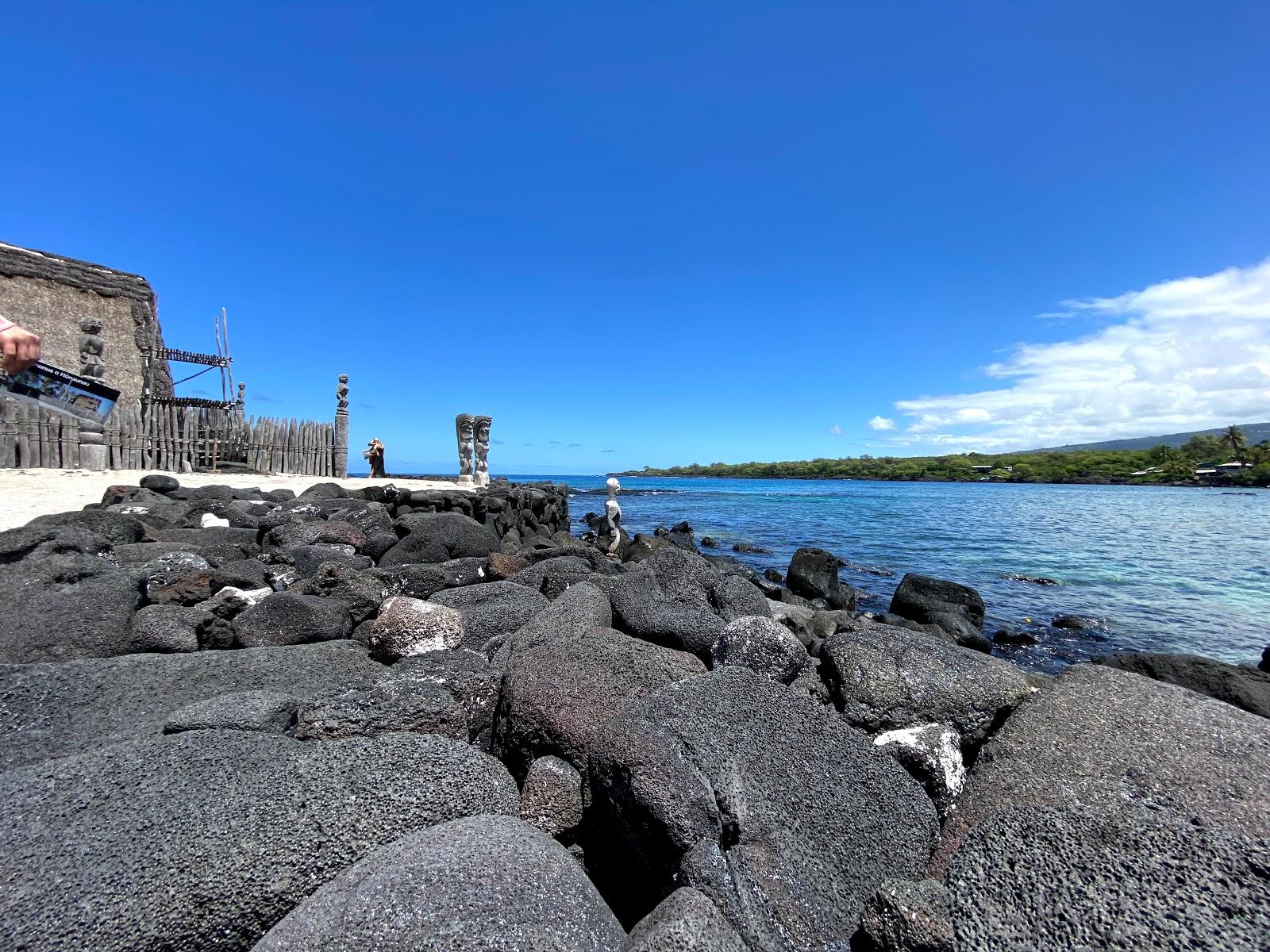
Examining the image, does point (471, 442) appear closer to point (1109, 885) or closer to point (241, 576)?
point (241, 576)

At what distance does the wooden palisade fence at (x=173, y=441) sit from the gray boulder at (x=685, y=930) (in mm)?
16541

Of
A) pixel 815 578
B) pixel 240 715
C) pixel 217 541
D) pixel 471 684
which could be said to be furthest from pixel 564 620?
pixel 815 578

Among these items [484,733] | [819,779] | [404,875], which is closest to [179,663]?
[484,733]

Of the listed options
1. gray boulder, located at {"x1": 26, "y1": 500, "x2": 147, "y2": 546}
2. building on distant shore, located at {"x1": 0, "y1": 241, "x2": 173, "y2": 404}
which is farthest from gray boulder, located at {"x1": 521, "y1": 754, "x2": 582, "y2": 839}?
building on distant shore, located at {"x1": 0, "y1": 241, "x2": 173, "y2": 404}

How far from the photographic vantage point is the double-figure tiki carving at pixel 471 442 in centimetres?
1869

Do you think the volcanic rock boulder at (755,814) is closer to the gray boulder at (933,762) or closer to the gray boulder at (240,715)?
the gray boulder at (933,762)

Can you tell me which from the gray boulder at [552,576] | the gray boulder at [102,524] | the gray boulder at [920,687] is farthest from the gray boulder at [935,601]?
the gray boulder at [102,524]

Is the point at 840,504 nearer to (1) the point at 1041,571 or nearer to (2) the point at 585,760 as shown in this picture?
(1) the point at 1041,571

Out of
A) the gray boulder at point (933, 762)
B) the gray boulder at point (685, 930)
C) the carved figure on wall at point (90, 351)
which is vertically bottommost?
the gray boulder at point (933, 762)

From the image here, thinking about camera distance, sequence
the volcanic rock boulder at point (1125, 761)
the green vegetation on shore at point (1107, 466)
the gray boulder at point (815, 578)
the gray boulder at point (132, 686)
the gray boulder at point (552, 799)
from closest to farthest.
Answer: the volcanic rock boulder at point (1125, 761), the gray boulder at point (552, 799), the gray boulder at point (132, 686), the gray boulder at point (815, 578), the green vegetation on shore at point (1107, 466)

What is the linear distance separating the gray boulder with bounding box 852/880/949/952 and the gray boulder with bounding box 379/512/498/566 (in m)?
6.24

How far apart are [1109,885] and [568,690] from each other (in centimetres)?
234

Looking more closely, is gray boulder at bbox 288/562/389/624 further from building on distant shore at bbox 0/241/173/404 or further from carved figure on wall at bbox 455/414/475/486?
building on distant shore at bbox 0/241/173/404

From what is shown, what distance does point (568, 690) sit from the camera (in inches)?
126
